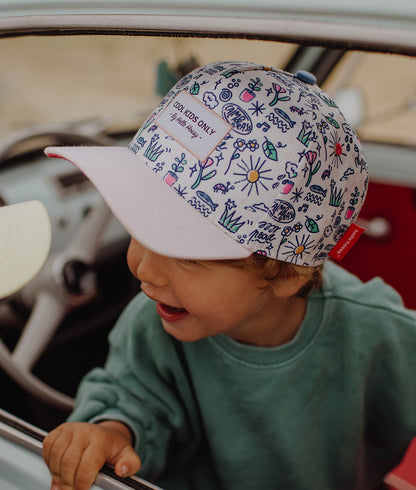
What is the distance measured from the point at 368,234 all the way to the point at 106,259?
1.17 metres

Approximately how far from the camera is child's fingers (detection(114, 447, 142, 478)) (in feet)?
2.71

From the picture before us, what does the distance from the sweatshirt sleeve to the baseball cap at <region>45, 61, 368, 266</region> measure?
44 centimetres

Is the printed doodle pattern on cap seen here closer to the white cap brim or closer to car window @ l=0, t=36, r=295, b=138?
the white cap brim

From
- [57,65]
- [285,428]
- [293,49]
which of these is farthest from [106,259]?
[57,65]

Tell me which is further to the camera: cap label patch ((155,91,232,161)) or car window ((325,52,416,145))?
car window ((325,52,416,145))

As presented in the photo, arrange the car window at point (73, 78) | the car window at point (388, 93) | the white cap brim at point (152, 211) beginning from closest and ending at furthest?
the white cap brim at point (152, 211) → the car window at point (388, 93) → the car window at point (73, 78)

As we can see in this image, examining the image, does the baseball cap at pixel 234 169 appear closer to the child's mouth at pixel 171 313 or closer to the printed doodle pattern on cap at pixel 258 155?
the printed doodle pattern on cap at pixel 258 155

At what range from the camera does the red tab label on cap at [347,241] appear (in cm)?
89

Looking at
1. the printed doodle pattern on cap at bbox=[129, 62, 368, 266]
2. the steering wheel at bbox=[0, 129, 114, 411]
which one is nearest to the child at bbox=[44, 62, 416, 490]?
the printed doodle pattern on cap at bbox=[129, 62, 368, 266]

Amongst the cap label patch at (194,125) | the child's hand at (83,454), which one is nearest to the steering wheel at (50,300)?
the child's hand at (83,454)

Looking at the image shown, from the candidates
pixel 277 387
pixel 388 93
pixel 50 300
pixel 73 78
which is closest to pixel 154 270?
pixel 277 387

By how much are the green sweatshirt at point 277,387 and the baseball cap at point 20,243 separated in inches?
14.5

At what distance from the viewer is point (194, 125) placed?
77 centimetres

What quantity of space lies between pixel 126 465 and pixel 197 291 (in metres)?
0.34
